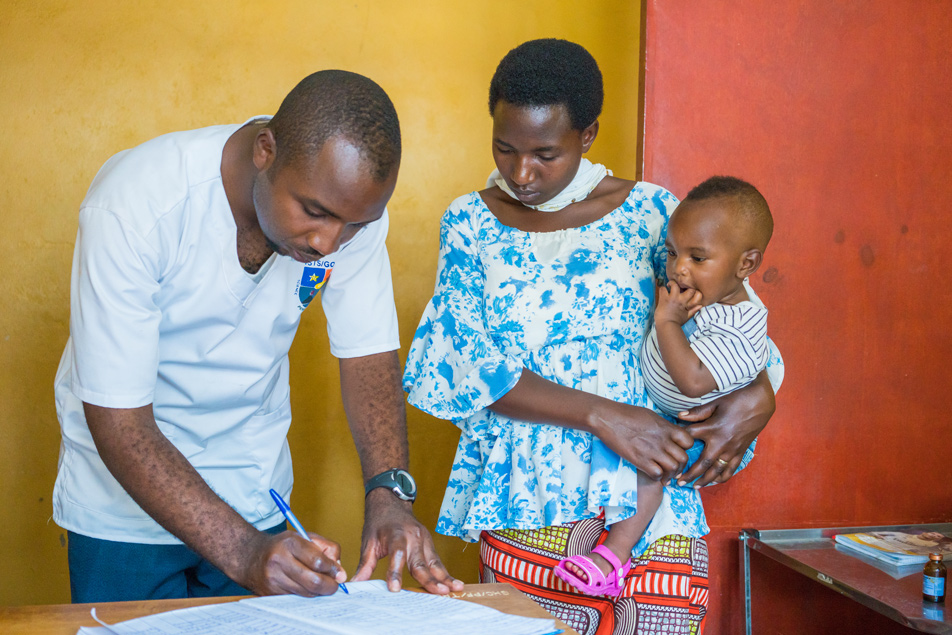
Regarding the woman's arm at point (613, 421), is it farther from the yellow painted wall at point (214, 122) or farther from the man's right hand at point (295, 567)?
the yellow painted wall at point (214, 122)

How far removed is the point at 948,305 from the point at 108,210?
7.71 ft

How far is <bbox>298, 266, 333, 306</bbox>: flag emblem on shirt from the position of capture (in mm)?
1701

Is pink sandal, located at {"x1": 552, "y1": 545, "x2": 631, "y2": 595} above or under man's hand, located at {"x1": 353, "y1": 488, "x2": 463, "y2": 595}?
under

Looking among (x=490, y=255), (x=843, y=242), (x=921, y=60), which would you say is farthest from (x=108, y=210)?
(x=921, y=60)

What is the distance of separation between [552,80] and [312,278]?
71 cm

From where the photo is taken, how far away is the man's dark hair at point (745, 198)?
72.3 inches

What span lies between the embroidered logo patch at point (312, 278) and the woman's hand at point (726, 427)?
2.79 ft

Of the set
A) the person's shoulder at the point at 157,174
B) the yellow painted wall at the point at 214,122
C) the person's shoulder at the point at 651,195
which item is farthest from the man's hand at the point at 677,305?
the yellow painted wall at the point at 214,122

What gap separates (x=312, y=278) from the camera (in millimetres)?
1711

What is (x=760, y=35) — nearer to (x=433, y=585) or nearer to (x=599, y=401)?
(x=599, y=401)

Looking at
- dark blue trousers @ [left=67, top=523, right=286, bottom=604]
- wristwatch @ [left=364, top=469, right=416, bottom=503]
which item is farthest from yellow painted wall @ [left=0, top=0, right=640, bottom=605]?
wristwatch @ [left=364, top=469, right=416, bottom=503]

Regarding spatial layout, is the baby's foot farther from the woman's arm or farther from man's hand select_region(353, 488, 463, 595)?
man's hand select_region(353, 488, 463, 595)

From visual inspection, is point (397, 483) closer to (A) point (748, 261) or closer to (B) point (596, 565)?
(B) point (596, 565)

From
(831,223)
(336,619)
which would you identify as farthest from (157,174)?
(831,223)
